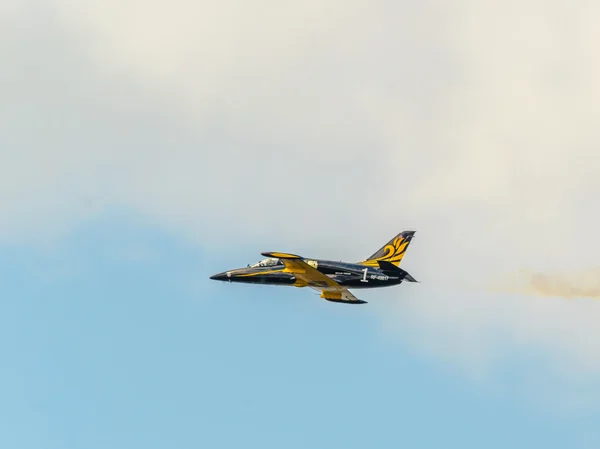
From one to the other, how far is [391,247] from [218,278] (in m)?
17.6

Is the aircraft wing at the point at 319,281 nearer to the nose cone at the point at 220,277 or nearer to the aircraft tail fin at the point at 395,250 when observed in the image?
the aircraft tail fin at the point at 395,250

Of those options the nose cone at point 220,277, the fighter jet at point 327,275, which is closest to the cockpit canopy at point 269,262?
the fighter jet at point 327,275

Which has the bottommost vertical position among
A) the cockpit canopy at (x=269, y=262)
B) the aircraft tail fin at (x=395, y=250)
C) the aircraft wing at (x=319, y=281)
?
the aircraft wing at (x=319, y=281)

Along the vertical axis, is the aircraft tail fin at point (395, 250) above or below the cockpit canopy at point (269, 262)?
Result: above

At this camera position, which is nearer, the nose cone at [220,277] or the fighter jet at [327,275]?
the fighter jet at [327,275]

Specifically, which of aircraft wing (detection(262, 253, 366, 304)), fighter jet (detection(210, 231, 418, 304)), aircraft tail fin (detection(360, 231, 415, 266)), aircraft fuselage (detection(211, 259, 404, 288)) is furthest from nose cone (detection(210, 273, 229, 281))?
aircraft tail fin (detection(360, 231, 415, 266))

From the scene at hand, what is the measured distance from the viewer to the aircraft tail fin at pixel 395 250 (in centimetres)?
9806

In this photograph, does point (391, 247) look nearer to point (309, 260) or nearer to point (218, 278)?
point (309, 260)

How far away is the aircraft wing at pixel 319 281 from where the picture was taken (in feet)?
299

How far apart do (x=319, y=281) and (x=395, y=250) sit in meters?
9.87

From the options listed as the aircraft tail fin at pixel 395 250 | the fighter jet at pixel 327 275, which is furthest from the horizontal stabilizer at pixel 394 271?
the aircraft tail fin at pixel 395 250

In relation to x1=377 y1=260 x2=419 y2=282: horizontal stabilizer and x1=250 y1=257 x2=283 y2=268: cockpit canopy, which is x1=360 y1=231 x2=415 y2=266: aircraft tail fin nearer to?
x1=377 y1=260 x2=419 y2=282: horizontal stabilizer

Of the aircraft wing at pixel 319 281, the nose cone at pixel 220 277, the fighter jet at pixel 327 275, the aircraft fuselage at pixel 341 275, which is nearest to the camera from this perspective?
the aircraft wing at pixel 319 281

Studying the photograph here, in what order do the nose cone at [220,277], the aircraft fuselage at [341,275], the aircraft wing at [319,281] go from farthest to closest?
the nose cone at [220,277]
the aircraft fuselage at [341,275]
the aircraft wing at [319,281]
